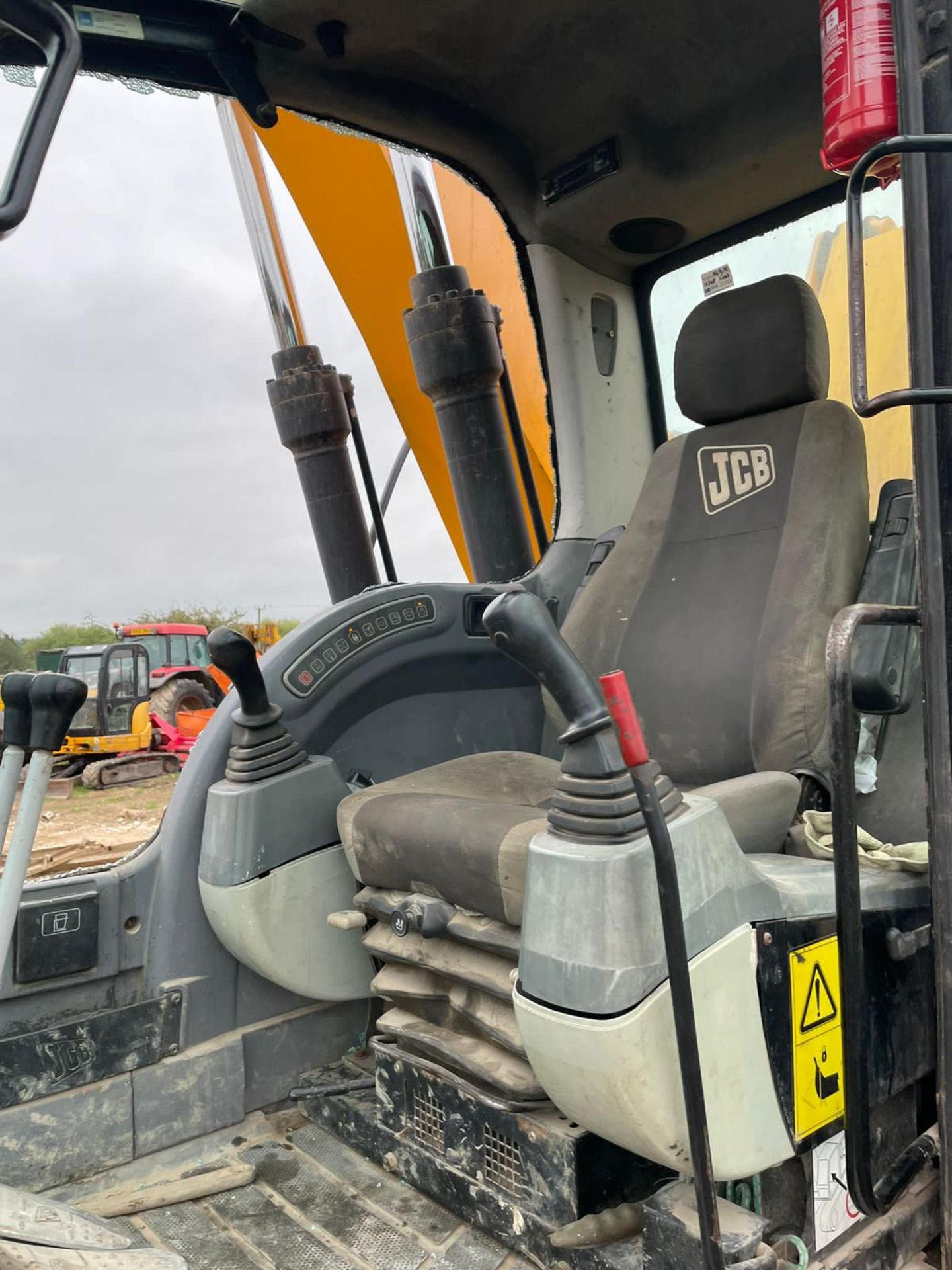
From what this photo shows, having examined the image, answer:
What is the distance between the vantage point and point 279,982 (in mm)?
1699

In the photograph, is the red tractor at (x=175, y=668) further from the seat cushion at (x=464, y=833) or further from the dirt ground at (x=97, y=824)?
the seat cushion at (x=464, y=833)

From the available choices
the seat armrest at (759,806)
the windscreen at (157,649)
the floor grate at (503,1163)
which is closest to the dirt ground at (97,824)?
the windscreen at (157,649)

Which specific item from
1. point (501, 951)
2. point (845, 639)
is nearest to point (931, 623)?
point (845, 639)

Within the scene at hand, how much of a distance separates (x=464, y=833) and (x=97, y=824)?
26.5ft

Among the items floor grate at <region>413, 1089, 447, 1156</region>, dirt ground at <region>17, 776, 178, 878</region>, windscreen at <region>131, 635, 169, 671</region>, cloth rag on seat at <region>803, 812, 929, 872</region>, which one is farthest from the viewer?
windscreen at <region>131, 635, 169, 671</region>

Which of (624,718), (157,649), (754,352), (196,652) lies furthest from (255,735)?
(196,652)

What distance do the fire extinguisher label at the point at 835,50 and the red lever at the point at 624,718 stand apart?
69cm

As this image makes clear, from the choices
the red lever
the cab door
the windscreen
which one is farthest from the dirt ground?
the red lever

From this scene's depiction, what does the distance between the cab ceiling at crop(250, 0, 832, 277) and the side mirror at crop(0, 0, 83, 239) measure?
513mm

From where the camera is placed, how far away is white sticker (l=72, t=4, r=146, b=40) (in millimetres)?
1623

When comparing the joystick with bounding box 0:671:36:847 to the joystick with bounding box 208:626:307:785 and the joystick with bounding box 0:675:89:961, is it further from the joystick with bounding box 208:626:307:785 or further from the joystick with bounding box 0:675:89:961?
the joystick with bounding box 208:626:307:785

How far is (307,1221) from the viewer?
142cm

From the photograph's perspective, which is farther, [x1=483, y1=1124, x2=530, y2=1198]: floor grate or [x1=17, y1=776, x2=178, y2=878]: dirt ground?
[x1=17, y1=776, x2=178, y2=878]: dirt ground

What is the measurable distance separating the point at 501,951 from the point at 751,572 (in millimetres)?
896
